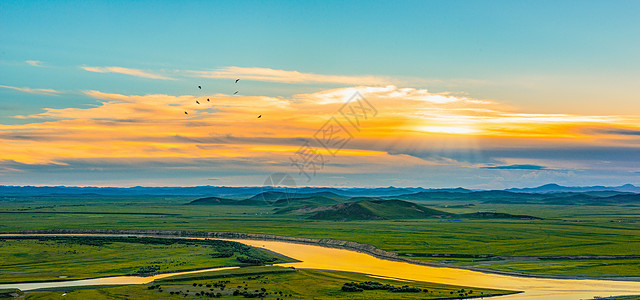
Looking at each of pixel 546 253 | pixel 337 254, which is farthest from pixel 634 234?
pixel 337 254

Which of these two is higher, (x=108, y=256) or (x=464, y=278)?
(x=108, y=256)

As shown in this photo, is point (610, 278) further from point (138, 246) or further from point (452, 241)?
point (138, 246)

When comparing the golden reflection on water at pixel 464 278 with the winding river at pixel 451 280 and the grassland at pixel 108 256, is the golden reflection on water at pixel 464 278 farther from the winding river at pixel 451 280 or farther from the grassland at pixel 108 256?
the grassland at pixel 108 256

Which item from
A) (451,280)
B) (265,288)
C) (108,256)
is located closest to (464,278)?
(451,280)

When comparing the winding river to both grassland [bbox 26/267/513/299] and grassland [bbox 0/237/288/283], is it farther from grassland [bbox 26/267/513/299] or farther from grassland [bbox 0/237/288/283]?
grassland [bbox 0/237/288/283]

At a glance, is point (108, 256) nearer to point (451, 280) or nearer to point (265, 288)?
point (265, 288)

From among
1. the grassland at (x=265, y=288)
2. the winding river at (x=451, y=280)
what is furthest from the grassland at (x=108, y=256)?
the grassland at (x=265, y=288)

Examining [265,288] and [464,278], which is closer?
[265,288]

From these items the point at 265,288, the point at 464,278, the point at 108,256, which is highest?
the point at 108,256
